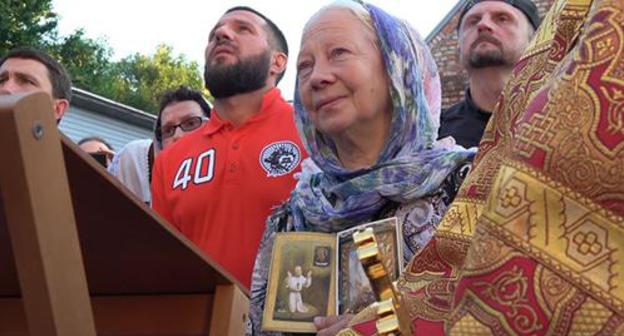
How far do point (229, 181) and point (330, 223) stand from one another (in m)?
1.00

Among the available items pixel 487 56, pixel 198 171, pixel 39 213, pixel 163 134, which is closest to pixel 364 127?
pixel 198 171

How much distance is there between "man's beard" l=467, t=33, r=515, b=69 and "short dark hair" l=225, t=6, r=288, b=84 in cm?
88

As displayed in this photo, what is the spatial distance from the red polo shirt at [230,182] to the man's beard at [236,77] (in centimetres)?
18

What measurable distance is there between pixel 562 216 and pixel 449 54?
49.5 ft

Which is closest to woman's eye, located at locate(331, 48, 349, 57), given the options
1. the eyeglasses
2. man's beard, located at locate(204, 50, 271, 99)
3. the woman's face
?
the woman's face

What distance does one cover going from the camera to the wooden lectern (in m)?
0.97

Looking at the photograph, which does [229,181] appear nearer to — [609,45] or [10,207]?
[10,207]

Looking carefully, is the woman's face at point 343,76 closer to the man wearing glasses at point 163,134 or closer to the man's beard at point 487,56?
the man's beard at point 487,56

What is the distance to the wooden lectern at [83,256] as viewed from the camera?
972mm

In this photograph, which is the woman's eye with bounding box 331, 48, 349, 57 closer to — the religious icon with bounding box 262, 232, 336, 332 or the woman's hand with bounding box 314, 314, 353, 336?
the religious icon with bounding box 262, 232, 336, 332

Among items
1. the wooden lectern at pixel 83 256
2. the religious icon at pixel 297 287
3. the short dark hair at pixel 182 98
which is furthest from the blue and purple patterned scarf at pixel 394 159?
the short dark hair at pixel 182 98

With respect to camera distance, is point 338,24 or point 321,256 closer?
point 321,256

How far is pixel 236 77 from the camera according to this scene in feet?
11.9

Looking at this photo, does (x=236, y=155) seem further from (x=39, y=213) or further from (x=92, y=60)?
(x=92, y=60)
